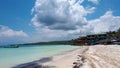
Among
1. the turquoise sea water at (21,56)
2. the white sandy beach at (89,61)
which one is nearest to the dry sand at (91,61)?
the white sandy beach at (89,61)

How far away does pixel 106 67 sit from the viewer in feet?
37.8

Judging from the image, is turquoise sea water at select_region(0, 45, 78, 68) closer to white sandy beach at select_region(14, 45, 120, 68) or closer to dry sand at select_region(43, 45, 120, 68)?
white sandy beach at select_region(14, 45, 120, 68)

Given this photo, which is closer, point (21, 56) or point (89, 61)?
point (89, 61)

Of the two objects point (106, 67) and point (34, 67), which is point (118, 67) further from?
point (34, 67)

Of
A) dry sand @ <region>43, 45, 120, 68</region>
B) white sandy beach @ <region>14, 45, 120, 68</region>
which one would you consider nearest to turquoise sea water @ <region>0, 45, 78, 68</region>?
white sandy beach @ <region>14, 45, 120, 68</region>

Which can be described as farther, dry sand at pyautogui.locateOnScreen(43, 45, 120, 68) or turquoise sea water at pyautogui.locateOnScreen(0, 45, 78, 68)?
turquoise sea water at pyautogui.locateOnScreen(0, 45, 78, 68)

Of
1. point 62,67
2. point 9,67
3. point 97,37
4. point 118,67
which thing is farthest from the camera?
point 97,37

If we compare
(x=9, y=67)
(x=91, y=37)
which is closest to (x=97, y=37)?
(x=91, y=37)

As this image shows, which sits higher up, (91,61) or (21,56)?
(21,56)

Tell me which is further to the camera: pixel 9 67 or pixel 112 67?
pixel 9 67

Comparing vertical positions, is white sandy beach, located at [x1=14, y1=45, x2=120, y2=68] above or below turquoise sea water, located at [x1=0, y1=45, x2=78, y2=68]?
below

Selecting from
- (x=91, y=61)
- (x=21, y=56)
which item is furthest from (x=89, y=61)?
(x=21, y=56)

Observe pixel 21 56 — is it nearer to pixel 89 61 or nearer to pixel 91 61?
pixel 89 61

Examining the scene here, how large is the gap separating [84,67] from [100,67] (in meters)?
0.95
